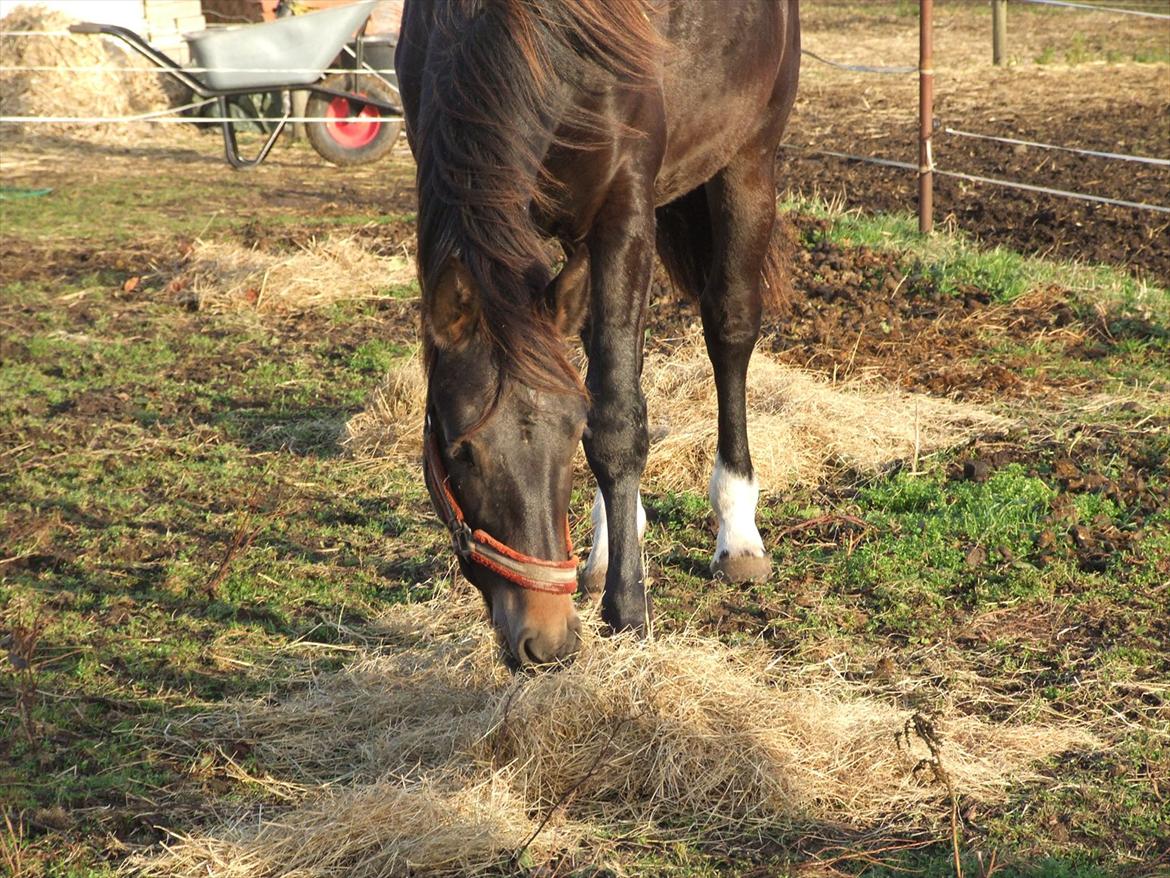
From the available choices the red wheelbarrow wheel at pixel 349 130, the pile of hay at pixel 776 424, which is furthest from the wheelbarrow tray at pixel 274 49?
the pile of hay at pixel 776 424

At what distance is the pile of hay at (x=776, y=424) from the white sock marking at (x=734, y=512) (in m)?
0.45

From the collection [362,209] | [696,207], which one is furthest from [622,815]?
[362,209]

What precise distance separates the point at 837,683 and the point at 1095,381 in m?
2.71

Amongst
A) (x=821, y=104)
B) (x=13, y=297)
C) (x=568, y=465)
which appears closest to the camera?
(x=568, y=465)

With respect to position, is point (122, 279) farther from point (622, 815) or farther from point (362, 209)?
point (622, 815)

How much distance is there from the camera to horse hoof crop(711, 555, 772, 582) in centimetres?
387

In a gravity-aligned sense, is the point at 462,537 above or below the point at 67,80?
below

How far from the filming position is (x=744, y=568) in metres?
3.87

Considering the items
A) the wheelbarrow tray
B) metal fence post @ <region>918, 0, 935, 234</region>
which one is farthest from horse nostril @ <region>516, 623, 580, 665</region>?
the wheelbarrow tray

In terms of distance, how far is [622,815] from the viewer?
2.73 metres

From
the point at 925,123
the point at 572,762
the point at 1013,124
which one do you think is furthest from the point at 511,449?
the point at 1013,124

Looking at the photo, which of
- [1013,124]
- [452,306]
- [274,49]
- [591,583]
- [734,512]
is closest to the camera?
[452,306]

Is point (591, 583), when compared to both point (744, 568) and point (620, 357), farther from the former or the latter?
point (620, 357)

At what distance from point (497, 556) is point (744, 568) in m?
1.38
